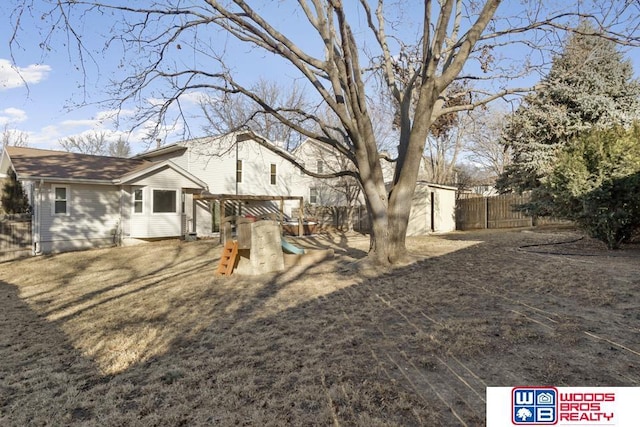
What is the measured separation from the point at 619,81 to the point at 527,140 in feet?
13.3

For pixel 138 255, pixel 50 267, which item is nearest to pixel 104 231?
pixel 138 255

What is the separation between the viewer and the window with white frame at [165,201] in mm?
16328

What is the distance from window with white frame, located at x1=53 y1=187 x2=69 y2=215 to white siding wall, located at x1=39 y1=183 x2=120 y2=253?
0.08 meters

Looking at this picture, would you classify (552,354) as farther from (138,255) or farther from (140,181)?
(140,181)

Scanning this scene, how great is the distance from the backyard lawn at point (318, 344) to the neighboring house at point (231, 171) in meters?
11.0

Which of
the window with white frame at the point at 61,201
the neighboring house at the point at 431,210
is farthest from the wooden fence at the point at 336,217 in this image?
the window with white frame at the point at 61,201

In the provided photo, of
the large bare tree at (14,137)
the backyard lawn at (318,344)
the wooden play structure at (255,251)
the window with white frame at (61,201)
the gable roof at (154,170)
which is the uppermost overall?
the large bare tree at (14,137)

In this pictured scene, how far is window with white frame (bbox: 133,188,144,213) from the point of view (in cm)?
1593

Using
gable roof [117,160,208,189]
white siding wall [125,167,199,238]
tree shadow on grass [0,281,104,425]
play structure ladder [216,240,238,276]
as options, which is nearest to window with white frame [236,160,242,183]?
gable roof [117,160,208,189]

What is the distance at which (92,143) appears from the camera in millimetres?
47000

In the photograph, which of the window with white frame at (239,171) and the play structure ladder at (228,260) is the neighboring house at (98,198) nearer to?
the window with white frame at (239,171)

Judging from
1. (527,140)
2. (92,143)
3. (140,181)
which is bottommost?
(140,181)

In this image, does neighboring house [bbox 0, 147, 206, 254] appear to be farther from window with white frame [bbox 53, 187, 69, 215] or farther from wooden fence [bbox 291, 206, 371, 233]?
wooden fence [bbox 291, 206, 371, 233]

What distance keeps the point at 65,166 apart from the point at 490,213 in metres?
20.9
